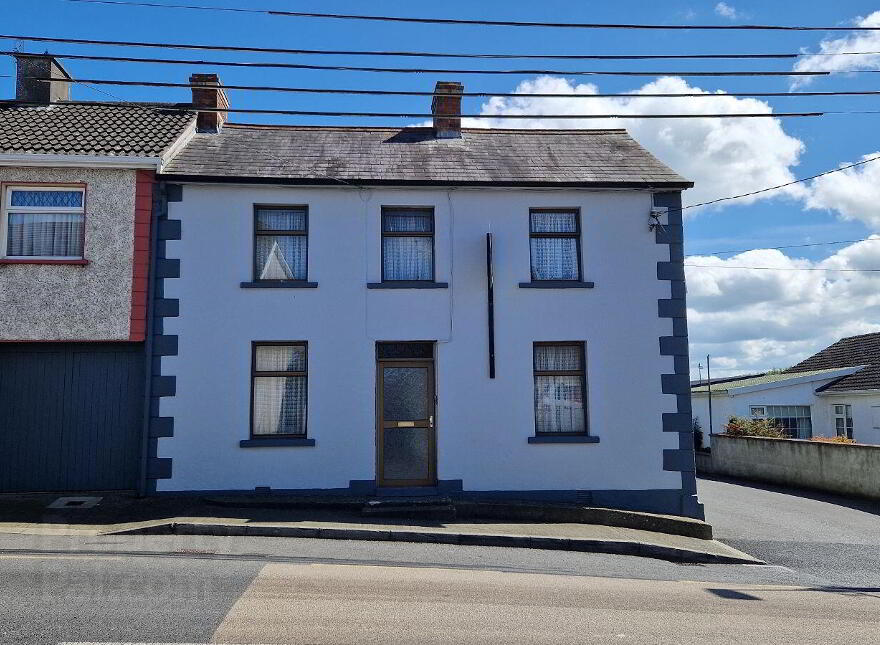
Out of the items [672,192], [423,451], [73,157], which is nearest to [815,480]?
[672,192]

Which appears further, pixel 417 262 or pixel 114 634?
pixel 417 262

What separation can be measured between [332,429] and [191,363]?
8.39ft

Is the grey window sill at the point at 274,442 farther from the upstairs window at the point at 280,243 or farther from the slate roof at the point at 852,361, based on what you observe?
the slate roof at the point at 852,361

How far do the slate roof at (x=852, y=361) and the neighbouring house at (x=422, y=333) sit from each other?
14.3m

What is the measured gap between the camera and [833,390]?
24750 mm

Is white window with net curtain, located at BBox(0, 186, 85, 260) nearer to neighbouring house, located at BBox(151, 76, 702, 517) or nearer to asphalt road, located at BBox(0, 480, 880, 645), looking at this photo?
neighbouring house, located at BBox(151, 76, 702, 517)

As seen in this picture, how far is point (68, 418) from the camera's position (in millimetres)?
12031

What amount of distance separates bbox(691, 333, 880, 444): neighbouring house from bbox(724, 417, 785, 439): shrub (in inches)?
125

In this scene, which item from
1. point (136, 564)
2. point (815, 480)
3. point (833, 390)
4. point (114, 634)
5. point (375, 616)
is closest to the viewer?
point (114, 634)

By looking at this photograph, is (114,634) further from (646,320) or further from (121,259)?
(646,320)

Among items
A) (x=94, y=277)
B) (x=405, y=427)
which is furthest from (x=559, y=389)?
(x=94, y=277)

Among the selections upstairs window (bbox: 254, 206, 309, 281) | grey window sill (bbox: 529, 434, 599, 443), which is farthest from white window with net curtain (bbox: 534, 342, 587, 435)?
upstairs window (bbox: 254, 206, 309, 281)

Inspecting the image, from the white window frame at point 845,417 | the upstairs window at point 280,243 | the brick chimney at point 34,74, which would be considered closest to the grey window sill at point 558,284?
the upstairs window at point 280,243

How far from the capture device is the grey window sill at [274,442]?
472 inches
